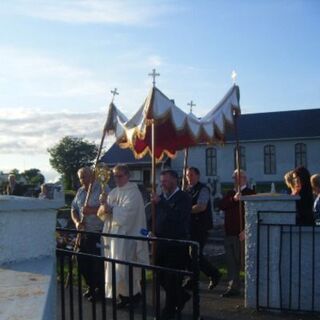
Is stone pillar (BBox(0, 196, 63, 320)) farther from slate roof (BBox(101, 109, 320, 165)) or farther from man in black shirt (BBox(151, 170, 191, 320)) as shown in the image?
slate roof (BBox(101, 109, 320, 165))

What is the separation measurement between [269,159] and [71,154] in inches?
1808

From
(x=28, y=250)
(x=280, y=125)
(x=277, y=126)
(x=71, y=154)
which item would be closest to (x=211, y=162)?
(x=277, y=126)

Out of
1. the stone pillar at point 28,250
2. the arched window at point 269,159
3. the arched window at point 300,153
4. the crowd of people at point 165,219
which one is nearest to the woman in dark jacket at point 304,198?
the crowd of people at point 165,219

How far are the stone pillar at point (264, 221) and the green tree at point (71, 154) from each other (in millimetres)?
80172

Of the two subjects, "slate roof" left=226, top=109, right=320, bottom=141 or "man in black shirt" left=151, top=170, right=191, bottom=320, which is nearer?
"man in black shirt" left=151, top=170, right=191, bottom=320

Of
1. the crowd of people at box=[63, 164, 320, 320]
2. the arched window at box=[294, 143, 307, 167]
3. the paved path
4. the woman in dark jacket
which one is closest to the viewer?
the paved path

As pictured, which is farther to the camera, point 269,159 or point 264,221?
point 269,159

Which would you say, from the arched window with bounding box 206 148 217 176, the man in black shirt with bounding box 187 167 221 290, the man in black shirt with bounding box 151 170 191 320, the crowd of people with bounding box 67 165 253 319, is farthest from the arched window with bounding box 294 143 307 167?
the man in black shirt with bounding box 151 170 191 320

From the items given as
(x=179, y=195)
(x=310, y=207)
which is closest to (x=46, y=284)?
(x=179, y=195)

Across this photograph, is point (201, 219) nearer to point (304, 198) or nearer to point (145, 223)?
point (145, 223)

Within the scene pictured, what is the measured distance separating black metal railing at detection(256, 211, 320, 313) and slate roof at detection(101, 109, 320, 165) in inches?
1690

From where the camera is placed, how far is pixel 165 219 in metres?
7.09

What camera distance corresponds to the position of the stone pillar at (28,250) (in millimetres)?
3076

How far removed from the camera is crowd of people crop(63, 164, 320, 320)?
706 cm
